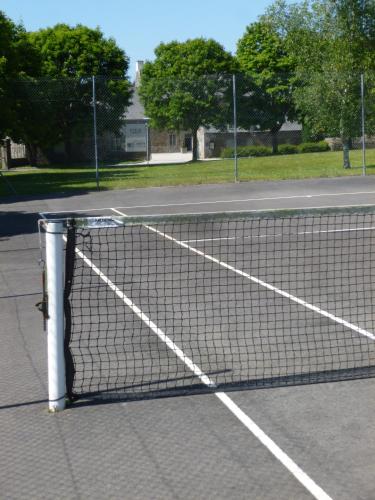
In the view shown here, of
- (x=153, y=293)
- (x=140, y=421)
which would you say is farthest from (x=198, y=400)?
(x=153, y=293)

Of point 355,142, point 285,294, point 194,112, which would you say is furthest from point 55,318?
point 194,112

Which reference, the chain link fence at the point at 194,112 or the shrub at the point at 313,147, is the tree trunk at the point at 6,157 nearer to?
the chain link fence at the point at 194,112

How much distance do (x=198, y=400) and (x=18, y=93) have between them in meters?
28.5

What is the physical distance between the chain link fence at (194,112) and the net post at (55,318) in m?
20.8

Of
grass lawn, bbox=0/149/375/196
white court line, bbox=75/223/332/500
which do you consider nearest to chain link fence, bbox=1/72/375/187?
grass lawn, bbox=0/149/375/196

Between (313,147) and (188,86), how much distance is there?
72.7ft

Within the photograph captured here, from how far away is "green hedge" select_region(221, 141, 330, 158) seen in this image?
46.2 m

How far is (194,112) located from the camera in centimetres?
4366

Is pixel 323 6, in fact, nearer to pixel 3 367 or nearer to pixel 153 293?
pixel 153 293

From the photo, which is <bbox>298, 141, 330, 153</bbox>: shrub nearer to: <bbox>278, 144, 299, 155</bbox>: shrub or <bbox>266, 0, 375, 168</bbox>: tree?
<bbox>278, 144, 299, 155</bbox>: shrub

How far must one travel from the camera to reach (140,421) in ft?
22.9

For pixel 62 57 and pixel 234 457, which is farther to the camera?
pixel 62 57

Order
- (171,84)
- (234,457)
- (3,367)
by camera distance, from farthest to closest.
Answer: (171,84)
(3,367)
(234,457)

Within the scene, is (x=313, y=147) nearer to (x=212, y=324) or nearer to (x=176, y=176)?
(x=176, y=176)
